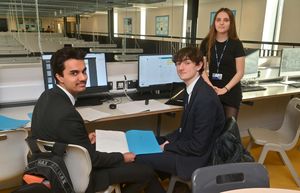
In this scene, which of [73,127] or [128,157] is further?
[128,157]

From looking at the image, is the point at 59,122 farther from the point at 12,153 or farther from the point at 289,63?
the point at 289,63

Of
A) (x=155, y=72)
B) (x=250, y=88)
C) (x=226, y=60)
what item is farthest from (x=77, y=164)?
(x=250, y=88)

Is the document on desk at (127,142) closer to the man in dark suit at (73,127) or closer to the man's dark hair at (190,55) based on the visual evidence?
the man in dark suit at (73,127)

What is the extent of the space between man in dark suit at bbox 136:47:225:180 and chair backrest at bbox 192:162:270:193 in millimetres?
502

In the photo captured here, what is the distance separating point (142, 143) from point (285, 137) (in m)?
1.61

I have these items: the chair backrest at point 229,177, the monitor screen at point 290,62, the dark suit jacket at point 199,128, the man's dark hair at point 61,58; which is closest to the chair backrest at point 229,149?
the dark suit jacket at point 199,128

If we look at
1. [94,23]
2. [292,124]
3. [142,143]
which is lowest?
[292,124]

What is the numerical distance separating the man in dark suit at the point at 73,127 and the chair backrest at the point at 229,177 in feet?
1.91

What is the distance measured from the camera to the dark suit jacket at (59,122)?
1398 mm

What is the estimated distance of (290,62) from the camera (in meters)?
3.67

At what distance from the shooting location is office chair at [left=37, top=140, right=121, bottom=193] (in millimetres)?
1381

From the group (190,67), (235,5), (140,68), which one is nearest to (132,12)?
(235,5)

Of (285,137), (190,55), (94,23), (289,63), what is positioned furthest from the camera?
(94,23)

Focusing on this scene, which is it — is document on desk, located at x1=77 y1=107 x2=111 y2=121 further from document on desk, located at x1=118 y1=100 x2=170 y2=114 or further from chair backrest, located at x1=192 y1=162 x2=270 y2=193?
chair backrest, located at x1=192 y1=162 x2=270 y2=193
